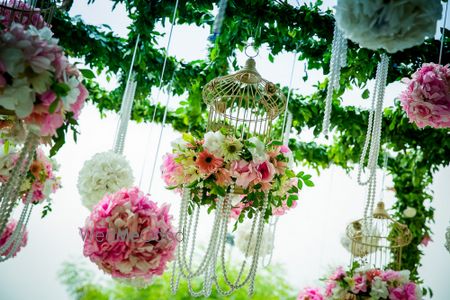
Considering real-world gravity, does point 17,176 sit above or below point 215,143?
below

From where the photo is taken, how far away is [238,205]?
181 cm

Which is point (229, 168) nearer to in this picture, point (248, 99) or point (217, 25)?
point (248, 99)

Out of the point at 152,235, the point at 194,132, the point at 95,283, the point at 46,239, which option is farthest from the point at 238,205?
the point at 95,283

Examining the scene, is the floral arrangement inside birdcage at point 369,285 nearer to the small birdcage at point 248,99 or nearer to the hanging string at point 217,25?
the small birdcage at point 248,99

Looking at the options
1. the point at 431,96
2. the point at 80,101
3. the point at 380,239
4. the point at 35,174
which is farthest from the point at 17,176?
the point at 380,239

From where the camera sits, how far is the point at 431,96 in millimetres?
1609

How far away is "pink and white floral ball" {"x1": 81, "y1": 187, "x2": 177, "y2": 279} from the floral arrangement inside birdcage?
3.53 ft

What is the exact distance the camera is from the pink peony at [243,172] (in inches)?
61.2

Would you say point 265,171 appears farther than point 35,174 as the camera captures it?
No

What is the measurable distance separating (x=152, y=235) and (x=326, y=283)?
120 centimetres

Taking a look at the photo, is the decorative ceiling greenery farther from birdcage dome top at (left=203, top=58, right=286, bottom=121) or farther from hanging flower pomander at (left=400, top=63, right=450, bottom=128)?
hanging flower pomander at (left=400, top=63, right=450, bottom=128)

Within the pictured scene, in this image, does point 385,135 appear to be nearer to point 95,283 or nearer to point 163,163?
point 163,163

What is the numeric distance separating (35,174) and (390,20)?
5.36ft

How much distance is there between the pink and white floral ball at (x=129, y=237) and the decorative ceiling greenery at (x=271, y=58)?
0.47m
